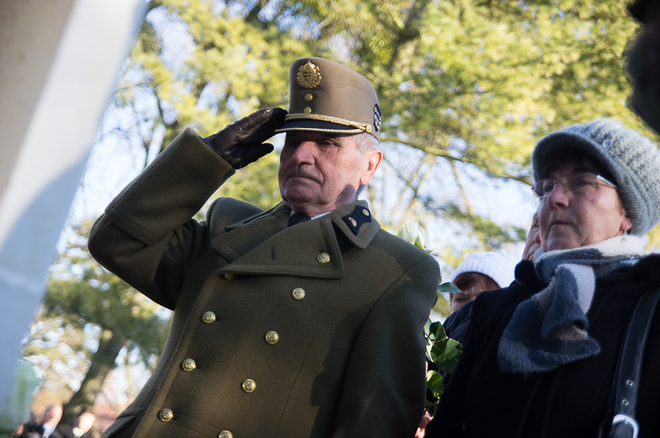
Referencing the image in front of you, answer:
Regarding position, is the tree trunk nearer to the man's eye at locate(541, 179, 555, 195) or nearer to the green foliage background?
the green foliage background

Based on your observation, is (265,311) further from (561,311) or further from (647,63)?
(647,63)

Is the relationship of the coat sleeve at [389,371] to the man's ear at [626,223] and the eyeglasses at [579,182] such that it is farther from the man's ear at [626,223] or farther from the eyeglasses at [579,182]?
the man's ear at [626,223]

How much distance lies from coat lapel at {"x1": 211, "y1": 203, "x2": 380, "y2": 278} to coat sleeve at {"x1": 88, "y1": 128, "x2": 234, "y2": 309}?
19 cm

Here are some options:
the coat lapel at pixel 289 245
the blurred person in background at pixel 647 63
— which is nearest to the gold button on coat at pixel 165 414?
the coat lapel at pixel 289 245

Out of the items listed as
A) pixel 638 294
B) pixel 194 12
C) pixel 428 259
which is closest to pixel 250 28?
pixel 194 12

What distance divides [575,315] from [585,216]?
453 millimetres

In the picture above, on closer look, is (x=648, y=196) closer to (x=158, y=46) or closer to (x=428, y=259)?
(x=428, y=259)

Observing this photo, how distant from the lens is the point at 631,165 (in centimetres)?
214

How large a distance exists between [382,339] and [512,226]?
27.9 feet

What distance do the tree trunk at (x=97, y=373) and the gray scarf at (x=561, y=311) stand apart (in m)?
9.15

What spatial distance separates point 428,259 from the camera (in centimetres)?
265

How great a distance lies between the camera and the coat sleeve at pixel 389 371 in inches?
85.8

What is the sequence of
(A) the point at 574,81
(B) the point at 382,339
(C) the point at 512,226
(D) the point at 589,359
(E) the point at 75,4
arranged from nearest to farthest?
(E) the point at 75,4
(D) the point at 589,359
(B) the point at 382,339
(A) the point at 574,81
(C) the point at 512,226

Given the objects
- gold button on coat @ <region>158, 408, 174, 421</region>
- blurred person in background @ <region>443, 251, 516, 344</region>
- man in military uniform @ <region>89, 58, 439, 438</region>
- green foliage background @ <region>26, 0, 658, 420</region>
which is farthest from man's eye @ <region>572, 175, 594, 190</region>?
green foliage background @ <region>26, 0, 658, 420</region>
